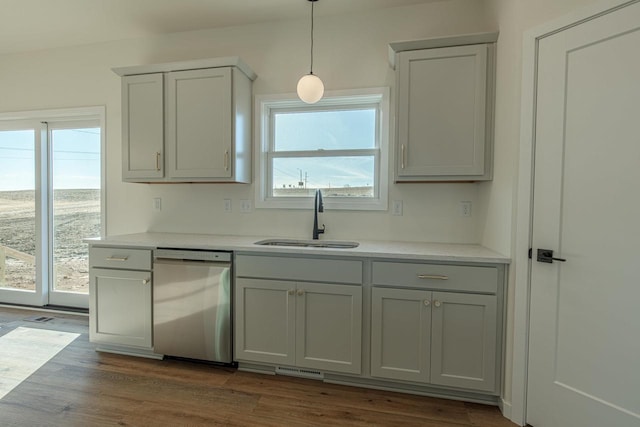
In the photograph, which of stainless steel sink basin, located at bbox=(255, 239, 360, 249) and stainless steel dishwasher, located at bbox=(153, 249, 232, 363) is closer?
stainless steel dishwasher, located at bbox=(153, 249, 232, 363)

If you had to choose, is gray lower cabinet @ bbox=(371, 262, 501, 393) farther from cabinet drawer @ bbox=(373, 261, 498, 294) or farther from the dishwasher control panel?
the dishwasher control panel

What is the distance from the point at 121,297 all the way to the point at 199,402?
3.56 feet

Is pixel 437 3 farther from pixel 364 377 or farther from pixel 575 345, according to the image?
pixel 364 377

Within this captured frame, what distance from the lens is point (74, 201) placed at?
3381 millimetres

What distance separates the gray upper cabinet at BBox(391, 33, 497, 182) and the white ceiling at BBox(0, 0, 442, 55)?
0.67 metres

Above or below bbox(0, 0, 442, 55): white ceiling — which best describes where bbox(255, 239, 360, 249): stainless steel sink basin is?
below

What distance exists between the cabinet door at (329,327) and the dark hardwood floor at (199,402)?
19 centimetres

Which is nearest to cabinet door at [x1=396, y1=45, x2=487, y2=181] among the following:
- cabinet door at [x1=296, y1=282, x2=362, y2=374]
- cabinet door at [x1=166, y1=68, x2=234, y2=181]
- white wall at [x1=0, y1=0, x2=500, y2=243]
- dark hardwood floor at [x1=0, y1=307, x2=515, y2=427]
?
white wall at [x1=0, y1=0, x2=500, y2=243]

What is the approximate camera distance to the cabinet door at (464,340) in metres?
1.91

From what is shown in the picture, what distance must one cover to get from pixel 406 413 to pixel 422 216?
1.38 metres

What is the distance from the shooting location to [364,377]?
210 centimetres

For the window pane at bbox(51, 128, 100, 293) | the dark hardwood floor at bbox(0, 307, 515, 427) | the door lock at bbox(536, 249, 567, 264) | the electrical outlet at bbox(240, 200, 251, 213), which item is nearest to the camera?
the door lock at bbox(536, 249, 567, 264)

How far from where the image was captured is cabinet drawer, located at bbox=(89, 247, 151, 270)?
2.42 meters

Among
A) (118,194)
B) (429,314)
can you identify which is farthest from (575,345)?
(118,194)
